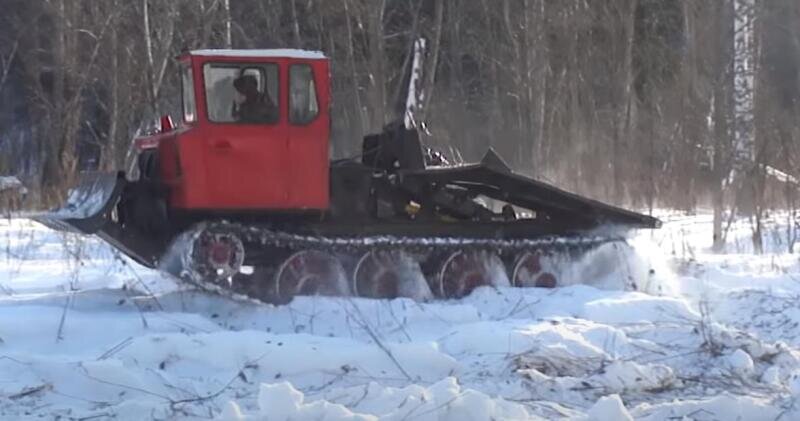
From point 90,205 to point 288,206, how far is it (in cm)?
169

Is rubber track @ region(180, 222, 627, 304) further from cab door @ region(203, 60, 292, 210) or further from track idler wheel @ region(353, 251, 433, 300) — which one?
cab door @ region(203, 60, 292, 210)

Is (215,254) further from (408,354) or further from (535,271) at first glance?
(408,354)

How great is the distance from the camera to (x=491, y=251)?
12453mm

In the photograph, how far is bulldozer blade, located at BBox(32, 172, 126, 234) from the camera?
1094cm

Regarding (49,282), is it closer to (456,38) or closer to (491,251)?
(491,251)

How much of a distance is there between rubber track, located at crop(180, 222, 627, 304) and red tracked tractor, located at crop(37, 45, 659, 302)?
0.04 feet

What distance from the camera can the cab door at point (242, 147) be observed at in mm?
11289

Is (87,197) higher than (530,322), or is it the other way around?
(87,197)

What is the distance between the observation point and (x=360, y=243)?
1182 cm

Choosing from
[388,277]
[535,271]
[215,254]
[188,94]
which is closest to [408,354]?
[215,254]

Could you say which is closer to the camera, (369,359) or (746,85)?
(369,359)

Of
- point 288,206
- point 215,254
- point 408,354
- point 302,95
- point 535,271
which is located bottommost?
point 408,354

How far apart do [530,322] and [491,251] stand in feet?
9.61

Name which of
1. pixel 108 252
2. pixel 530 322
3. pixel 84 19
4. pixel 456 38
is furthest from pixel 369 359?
pixel 456 38
